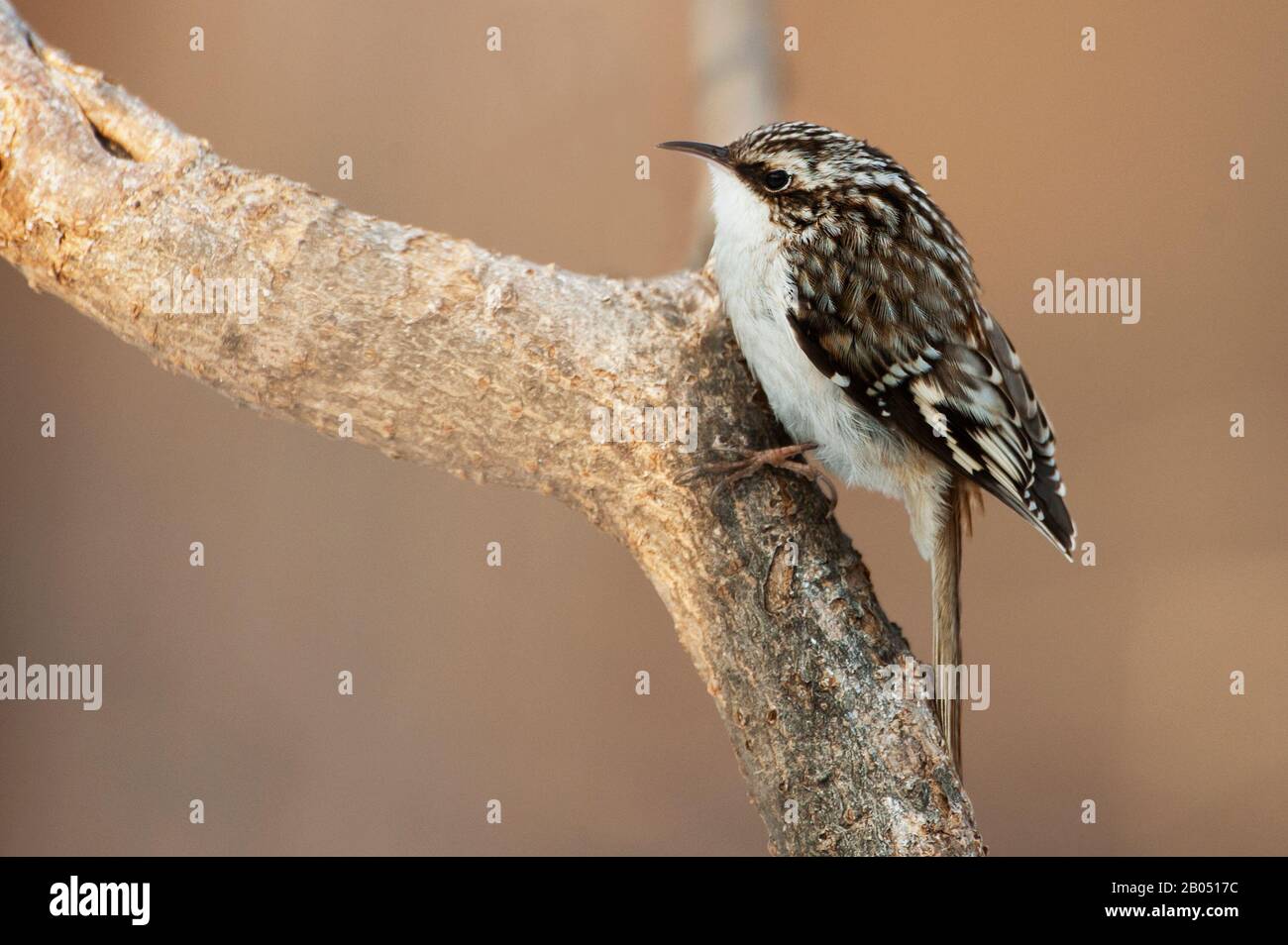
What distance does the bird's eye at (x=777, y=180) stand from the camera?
184 cm

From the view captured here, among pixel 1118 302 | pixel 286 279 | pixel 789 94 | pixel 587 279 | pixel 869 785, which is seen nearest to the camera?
pixel 869 785

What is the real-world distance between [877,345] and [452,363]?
2.13ft

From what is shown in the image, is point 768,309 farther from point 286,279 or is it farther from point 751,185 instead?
point 286,279

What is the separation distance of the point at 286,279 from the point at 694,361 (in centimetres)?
62

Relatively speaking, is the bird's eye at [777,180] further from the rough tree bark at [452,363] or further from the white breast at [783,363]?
the rough tree bark at [452,363]

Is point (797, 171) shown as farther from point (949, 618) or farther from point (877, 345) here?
point (949, 618)

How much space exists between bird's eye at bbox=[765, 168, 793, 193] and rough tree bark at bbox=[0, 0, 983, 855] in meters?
0.36

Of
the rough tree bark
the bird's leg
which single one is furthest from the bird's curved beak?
the bird's leg

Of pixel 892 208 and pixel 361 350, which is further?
pixel 892 208

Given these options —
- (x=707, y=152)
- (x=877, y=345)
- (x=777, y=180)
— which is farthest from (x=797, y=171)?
(x=877, y=345)

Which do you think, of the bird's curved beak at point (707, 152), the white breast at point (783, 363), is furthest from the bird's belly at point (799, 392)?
the bird's curved beak at point (707, 152)

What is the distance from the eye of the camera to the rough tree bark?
63.5 inches

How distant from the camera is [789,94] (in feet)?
8.30

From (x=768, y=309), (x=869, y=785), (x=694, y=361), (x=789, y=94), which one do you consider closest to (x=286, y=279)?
(x=694, y=361)
